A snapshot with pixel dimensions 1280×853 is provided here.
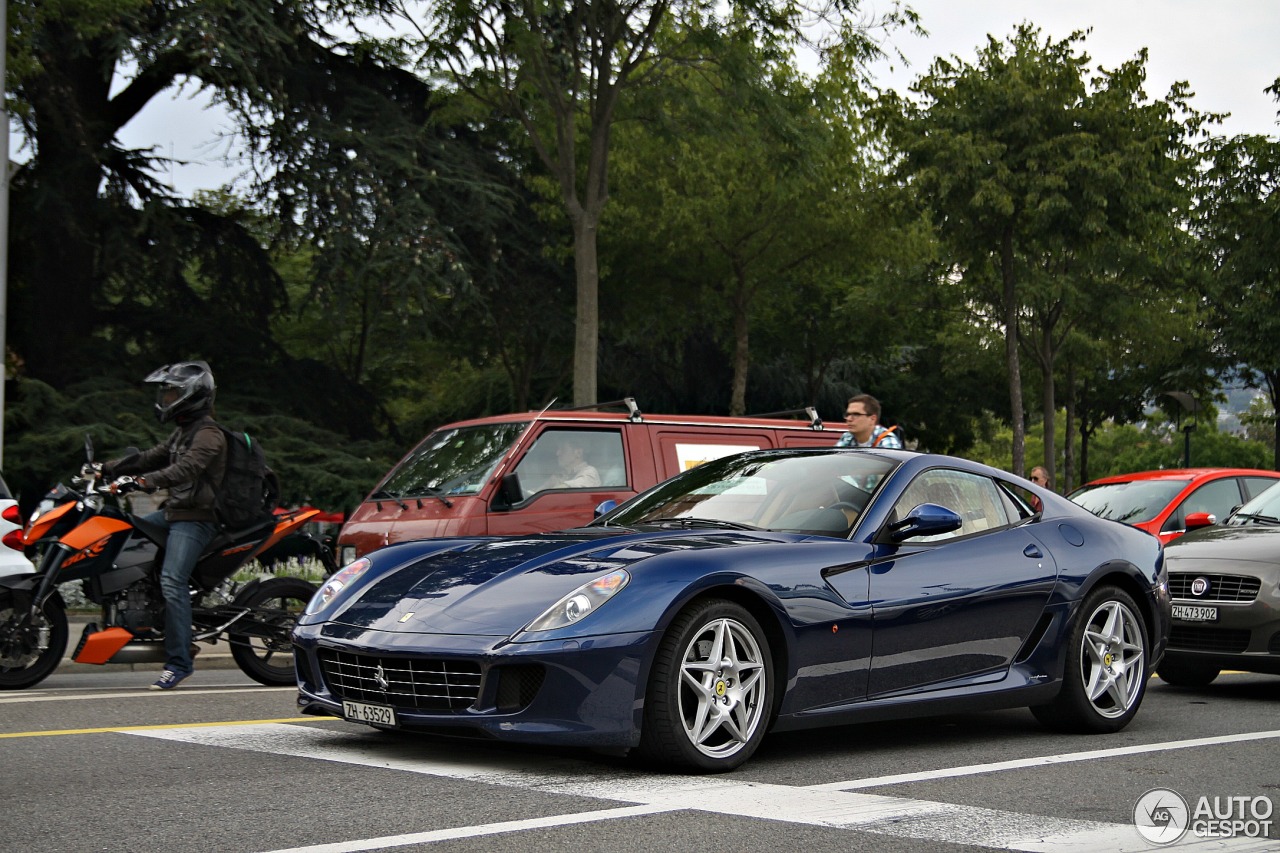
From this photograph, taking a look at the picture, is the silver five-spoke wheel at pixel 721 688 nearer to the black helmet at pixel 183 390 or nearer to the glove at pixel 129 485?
the glove at pixel 129 485

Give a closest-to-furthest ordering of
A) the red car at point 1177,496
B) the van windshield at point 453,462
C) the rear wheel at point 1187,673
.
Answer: the rear wheel at point 1187,673
the van windshield at point 453,462
the red car at point 1177,496

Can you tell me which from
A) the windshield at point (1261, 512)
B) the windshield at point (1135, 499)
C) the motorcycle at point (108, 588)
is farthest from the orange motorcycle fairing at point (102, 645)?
the windshield at point (1135, 499)

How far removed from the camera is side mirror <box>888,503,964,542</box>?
6.82 m

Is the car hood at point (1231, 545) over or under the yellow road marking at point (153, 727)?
over

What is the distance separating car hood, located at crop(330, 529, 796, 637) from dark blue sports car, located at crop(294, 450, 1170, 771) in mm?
13

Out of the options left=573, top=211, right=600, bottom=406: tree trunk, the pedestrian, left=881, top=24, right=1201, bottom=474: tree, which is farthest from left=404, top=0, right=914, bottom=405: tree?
the pedestrian

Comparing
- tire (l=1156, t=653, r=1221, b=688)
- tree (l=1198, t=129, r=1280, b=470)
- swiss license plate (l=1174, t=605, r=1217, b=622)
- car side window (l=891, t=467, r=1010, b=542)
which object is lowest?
tire (l=1156, t=653, r=1221, b=688)

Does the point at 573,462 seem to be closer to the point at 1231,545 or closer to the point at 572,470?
the point at 572,470

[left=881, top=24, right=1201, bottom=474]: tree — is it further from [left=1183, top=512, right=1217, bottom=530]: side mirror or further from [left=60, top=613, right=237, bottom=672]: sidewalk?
[left=60, top=613, right=237, bottom=672]: sidewalk

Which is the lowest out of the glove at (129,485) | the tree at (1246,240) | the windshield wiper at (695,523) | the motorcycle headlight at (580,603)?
the motorcycle headlight at (580,603)

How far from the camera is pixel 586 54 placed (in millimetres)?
21703

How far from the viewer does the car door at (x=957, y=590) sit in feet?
22.4

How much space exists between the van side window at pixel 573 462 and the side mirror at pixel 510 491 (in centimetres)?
26

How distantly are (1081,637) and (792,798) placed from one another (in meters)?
2.62
